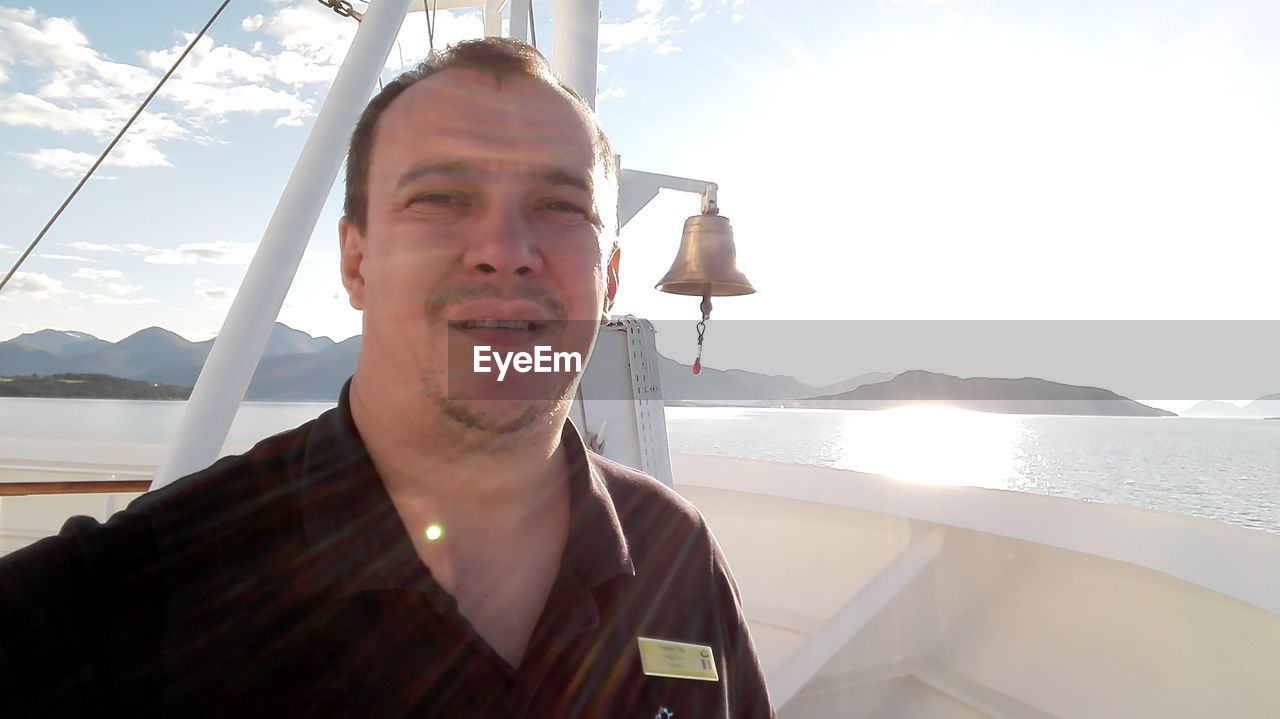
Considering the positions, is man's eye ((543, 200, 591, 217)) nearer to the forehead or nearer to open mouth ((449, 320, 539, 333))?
the forehead

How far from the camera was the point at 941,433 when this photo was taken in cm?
6025

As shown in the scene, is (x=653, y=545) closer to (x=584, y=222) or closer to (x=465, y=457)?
(x=465, y=457)

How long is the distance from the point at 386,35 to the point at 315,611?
7.81 ft

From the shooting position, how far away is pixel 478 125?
0.98 metres

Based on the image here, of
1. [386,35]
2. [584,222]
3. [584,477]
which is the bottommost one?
[584,477]

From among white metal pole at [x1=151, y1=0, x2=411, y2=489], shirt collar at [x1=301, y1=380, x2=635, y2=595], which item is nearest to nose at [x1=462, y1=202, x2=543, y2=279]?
shirt collar at [x1=301, y1=380, x2=635, y2=595]

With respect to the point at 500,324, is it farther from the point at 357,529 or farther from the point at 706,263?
the point at 706,263

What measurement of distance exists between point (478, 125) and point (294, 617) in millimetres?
680

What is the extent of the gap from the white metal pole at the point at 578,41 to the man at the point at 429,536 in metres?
1.53

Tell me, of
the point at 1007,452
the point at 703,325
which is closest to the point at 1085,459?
the point at 1007,452

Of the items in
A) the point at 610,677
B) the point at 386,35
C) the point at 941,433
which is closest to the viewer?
the point at 610,677

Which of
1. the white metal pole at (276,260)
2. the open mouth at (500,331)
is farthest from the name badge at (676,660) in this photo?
the white metal pole at (276,260)

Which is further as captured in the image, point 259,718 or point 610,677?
point 610,677

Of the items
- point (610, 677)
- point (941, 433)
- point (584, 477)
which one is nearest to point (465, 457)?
point (584, 477)
